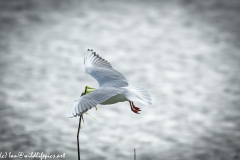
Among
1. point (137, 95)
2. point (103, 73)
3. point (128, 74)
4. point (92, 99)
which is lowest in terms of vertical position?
point (92, 99)

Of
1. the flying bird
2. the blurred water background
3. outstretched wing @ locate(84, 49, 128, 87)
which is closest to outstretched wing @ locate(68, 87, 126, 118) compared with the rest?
the flying bird

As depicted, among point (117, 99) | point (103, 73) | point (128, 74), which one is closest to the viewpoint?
point (117, 99)

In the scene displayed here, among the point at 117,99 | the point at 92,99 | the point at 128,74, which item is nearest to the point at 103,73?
the point at 117,99

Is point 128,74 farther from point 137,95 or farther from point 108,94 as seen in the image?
point 108,94

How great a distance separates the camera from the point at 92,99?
3.39 m

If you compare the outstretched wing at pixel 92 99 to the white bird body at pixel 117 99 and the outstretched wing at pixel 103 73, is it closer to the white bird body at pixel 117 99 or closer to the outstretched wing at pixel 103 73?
the white bird body at pixel 117 99

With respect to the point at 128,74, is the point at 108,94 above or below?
below

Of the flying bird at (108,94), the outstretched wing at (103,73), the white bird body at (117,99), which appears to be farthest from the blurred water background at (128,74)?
the white bird body at (117,99)

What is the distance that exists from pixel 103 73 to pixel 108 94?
768 mm

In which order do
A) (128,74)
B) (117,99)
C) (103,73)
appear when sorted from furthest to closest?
(128,74), (103,73), (117,99)

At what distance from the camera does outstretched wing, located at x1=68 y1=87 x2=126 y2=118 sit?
128 inches

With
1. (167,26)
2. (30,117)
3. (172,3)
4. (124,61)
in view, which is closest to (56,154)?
(30,117)

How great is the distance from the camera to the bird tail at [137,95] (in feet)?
11.5

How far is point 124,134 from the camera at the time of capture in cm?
Answer: 679
